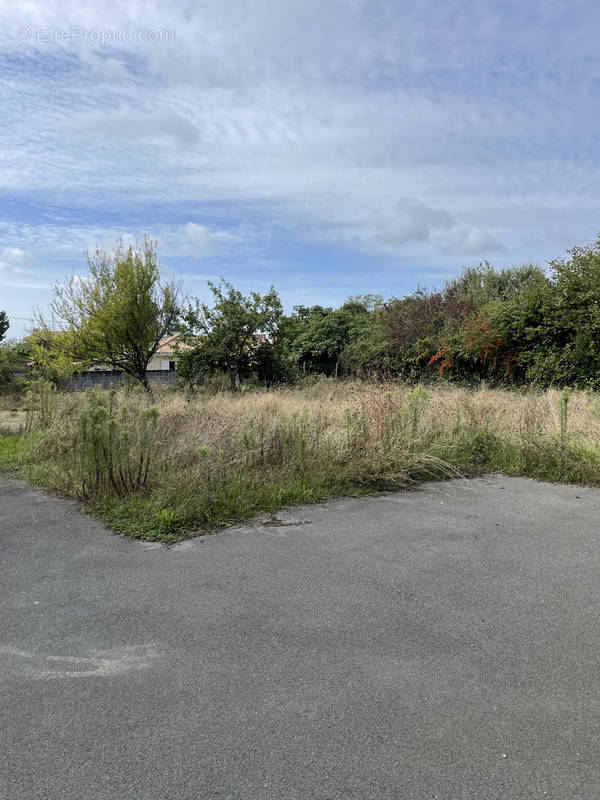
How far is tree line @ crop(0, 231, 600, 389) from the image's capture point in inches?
599

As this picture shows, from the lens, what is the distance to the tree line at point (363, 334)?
49.9 feet

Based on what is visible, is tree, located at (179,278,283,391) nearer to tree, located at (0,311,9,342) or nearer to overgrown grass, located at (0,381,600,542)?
overgrown grass, located at (0,381,600,542)

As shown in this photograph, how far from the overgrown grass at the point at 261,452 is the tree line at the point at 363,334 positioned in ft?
19.9

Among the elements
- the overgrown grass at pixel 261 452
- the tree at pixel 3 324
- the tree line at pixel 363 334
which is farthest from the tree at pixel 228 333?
the tree at pixel 3 324

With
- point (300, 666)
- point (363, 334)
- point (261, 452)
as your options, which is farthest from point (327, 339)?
point (300, 666)

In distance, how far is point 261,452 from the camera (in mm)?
6906

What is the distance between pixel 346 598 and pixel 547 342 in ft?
45.8

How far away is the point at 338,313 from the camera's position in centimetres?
2561

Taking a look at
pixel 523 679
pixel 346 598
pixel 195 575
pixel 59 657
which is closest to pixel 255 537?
pixel 195 575

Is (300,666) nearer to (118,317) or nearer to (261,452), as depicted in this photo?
(261,452)

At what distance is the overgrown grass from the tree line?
19.9 ft

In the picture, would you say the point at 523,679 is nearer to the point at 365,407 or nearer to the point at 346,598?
the point at 346,598

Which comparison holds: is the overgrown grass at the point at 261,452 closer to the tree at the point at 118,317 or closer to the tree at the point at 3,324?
the tree at the point at 118,317

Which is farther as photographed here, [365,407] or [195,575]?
[365,407]
